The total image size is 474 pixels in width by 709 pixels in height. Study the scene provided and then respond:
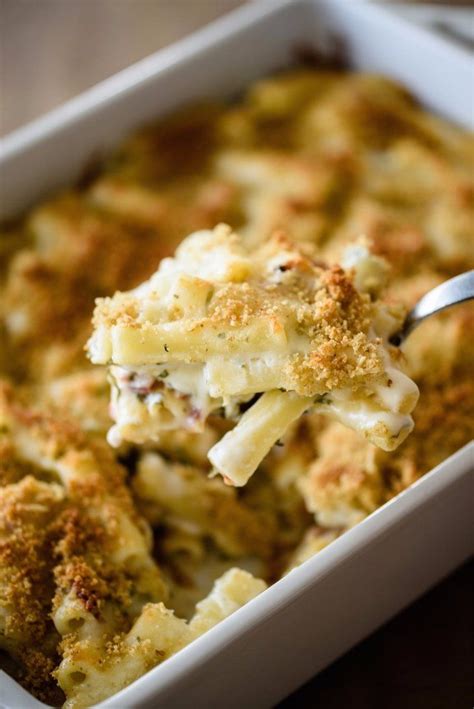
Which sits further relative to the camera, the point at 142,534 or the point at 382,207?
the point at 382,207

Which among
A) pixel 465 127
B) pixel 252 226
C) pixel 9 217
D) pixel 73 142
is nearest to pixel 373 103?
pixel 465 127

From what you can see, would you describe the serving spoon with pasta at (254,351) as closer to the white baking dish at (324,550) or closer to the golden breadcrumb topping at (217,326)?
the golden breadcrumb topping at (217,326)

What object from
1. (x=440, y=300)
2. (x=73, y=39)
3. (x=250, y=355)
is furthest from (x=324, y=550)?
(x=73, y=39)

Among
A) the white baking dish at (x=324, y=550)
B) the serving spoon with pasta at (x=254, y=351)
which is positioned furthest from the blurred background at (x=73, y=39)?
the serving spoon with pasta at (x=254, y=351)

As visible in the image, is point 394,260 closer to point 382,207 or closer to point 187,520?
point 382,207

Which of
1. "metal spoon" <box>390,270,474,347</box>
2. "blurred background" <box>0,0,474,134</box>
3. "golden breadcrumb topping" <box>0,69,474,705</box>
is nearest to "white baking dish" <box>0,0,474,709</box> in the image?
"golden breadcrumb topping" <box>0,69,474,705</box>

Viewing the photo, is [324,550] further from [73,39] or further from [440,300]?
[73,39]
